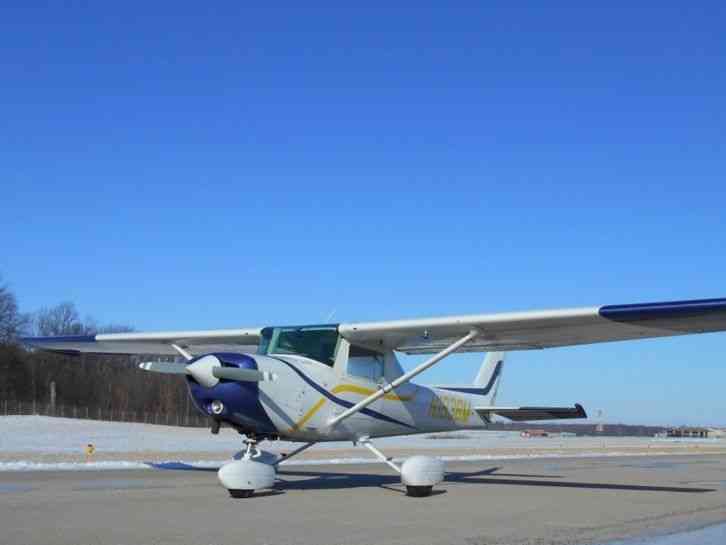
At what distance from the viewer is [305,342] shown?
14.2 meters

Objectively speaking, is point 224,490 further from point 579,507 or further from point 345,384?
point 579,507

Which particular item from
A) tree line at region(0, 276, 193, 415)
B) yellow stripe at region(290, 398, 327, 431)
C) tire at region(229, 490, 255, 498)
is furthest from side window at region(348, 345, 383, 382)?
tree line at region(0, 276, 193, 415)

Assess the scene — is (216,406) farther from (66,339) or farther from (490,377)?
(490,377)

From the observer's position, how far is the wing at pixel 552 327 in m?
13.4

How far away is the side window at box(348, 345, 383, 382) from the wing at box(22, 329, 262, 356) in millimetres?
2112

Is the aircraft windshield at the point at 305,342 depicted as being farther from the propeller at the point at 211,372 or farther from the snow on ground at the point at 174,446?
the snow on ground at the point at 174,446

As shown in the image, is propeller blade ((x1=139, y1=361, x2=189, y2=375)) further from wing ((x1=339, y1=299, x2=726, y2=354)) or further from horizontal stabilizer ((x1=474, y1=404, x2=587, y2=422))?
horizontal stabilizer ((x1=474, y1=404, x2=587, y2=422))

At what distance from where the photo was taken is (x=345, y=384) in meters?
14.3

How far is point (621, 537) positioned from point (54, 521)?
5.85 m

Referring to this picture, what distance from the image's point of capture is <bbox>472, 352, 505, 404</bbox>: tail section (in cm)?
2033

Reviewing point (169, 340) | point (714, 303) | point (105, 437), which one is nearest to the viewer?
point (714, 303)

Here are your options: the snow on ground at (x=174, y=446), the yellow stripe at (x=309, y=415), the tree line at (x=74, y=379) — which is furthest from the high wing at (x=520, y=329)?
the tree line at (x=74, y=379)

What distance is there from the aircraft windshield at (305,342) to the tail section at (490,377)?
21.4ft

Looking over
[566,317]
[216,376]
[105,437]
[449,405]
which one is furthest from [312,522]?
[105,437]
